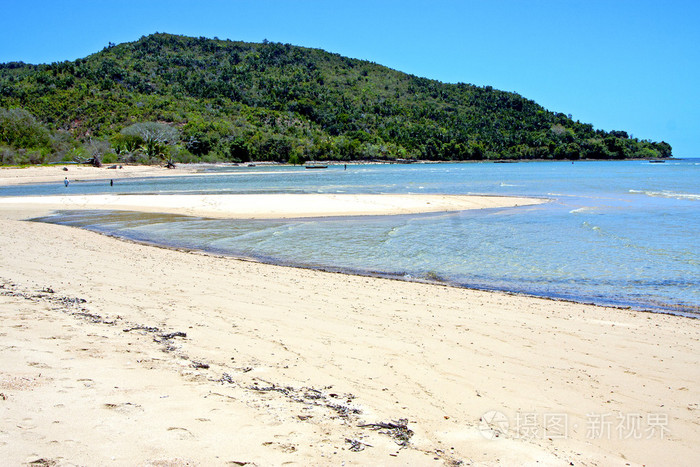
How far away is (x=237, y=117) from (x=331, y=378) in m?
143

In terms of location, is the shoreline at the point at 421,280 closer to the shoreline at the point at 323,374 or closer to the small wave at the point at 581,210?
the shoreline at the point at 323,374

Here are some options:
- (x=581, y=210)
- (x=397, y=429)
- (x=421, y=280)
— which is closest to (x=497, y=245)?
(x=421, y=280)

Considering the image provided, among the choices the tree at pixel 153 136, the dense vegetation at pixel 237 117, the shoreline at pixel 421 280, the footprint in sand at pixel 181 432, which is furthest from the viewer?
the dense vegetation at pixel 237 117

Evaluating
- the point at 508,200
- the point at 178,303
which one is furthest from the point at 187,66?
the point at 178,303

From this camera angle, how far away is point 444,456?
11.4ft

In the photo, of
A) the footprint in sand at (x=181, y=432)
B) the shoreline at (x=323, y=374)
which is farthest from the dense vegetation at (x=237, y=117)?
the footprint in sand at (x=181, y=432)

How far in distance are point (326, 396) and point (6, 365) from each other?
2.78 m

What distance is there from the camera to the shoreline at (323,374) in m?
3.49

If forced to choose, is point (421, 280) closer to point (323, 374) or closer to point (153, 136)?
point (323, 374)

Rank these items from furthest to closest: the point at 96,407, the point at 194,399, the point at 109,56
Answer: the point at 109,56 < the point at 194,399 < the point at 96,407

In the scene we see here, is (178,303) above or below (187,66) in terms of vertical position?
below

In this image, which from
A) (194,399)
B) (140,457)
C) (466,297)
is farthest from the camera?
(466,297)

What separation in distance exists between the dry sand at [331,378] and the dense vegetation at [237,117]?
75615 millimetres

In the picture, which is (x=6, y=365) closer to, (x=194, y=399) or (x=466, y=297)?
(x=194, y=399)
